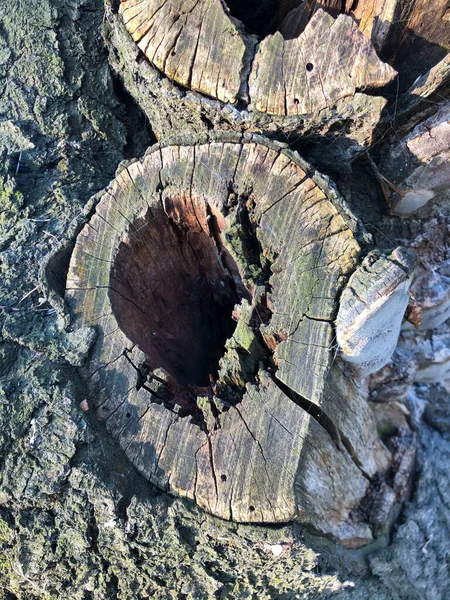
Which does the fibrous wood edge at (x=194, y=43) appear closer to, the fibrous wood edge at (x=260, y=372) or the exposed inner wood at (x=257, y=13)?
the fibrous wood edge at (x=260, y=372)

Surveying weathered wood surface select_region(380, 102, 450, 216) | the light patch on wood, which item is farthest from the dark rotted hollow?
weathered wood surface select_region(380, 102, 450, 216)

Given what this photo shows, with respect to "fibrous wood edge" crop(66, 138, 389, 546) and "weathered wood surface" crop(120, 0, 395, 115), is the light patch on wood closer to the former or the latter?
"fibrous wood edge" crop(66, 138, 389, 546)

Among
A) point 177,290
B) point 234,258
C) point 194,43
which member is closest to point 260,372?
point 234,258

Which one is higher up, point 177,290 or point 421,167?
point 421,167

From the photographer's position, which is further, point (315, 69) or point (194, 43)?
point (194, 43)

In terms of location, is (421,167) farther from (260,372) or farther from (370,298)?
(260,372)

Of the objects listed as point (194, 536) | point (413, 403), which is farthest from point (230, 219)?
point (413, 403)

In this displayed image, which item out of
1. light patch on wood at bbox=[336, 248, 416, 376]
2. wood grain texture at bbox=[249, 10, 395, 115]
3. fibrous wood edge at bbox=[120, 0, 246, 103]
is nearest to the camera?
light patch on wood at bbox=[336, 248, 416, 376]
